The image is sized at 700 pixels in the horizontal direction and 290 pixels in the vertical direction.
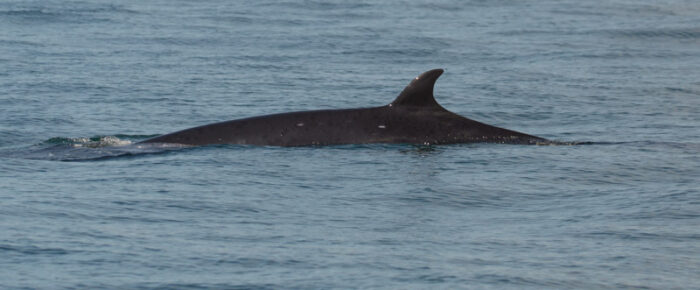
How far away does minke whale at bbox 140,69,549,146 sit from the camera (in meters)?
12.9

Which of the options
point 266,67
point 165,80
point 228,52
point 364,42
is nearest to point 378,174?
point 165,80

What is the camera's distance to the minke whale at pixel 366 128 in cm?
1288

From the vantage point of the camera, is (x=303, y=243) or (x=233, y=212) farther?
(x=233, y=212)

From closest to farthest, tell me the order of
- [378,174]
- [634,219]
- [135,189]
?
[634,219], [135,189], [378,174]

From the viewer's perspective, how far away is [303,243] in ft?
28.1

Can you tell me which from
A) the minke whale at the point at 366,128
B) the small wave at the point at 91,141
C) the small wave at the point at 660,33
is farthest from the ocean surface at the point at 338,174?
the small wave at the point at 660,33

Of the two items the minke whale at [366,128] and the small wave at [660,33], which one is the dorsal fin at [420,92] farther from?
the small wave at [660,33]

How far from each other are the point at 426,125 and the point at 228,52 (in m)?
12.4

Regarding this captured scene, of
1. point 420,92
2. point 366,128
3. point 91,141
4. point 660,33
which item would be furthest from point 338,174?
point 660,33

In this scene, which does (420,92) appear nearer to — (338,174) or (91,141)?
(338,174)

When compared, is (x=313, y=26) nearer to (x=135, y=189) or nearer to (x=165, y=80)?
(x=165, y=80)

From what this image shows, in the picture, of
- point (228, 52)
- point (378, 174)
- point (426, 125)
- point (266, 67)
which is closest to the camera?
point (378, 174)

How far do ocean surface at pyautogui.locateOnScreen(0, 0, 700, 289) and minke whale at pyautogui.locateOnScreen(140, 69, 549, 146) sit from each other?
0.65 feet

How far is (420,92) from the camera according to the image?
1271 centimetres
